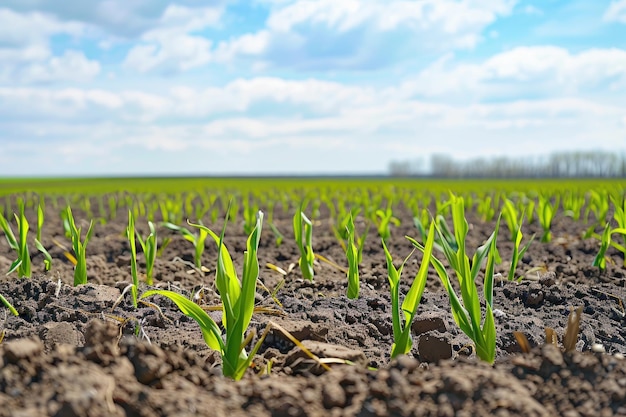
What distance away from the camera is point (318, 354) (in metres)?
1.99

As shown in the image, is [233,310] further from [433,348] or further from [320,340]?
[433,348]

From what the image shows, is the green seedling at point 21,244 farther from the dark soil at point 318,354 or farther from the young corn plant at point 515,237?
the young corn plant at point 515,237

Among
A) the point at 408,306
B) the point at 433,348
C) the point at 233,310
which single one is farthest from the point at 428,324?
the point at 233,310

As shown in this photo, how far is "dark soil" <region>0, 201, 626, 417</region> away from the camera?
1439 mm

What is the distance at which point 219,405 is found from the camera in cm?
146

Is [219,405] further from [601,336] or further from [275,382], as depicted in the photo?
[601,336]

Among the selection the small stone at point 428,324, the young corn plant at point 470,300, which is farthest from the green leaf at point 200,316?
the small stone at point 428,324

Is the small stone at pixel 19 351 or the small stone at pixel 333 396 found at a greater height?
the small stone at pixel 19 351

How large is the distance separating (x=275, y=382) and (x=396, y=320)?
60 centimetres

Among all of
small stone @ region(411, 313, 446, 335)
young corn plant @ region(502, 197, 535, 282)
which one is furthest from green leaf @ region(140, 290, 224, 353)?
young corn plant @ region(502, 197, 535, 282)

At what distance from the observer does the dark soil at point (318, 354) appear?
1439 mm

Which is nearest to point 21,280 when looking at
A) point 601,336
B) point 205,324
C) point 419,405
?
point 205,324

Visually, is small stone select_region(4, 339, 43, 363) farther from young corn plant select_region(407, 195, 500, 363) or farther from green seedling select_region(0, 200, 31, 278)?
green seedling select_region(0, 200, 31, 278)

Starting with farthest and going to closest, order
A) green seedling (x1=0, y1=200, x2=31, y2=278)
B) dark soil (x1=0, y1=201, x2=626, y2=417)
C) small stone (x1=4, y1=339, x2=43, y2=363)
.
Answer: green seedling (x1=0, y1=200, x2=31, y2=278), small stone (x1=4, y1=339, x2=43, y2=363), dark soil (x1=0, y1=201, x2=626, y2=417)
